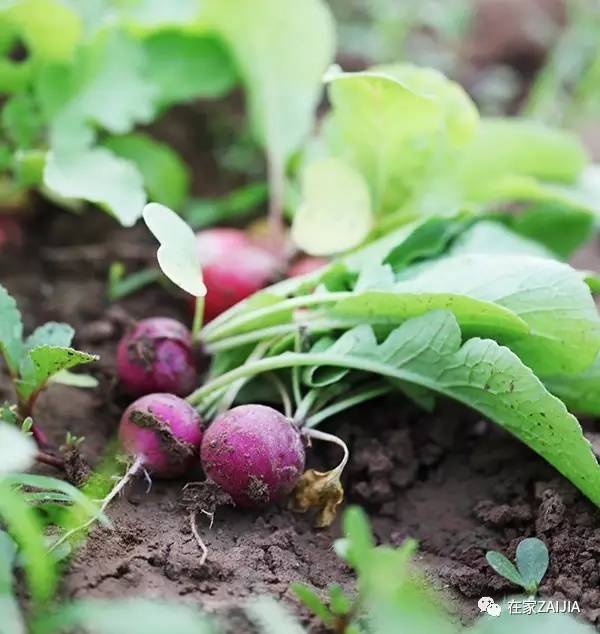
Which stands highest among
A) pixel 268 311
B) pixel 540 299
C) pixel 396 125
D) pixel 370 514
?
pixel 396 125

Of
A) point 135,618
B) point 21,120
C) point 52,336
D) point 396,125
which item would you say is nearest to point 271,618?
point 135,618

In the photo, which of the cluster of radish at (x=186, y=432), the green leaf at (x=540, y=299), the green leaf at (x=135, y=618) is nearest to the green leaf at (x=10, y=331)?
the cluster of radish at (x=186, y=432)

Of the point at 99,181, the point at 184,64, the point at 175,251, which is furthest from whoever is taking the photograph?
the point at 184,64

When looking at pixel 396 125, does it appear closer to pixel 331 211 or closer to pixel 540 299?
pixel 331 211

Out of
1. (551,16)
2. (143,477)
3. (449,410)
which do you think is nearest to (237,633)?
(143,477)

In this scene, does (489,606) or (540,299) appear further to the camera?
(540,299)

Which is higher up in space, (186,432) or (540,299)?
(540,299)
